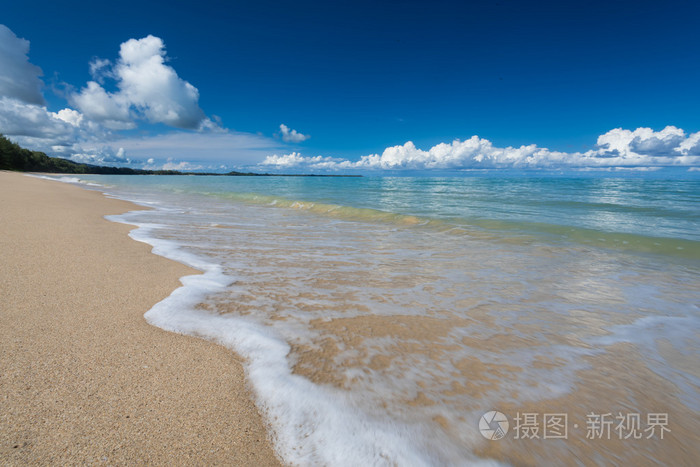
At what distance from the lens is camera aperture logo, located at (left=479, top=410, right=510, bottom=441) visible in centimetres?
Answer: 191

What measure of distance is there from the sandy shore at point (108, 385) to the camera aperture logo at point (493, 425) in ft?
4.25

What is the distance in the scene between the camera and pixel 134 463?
1460 millimetres

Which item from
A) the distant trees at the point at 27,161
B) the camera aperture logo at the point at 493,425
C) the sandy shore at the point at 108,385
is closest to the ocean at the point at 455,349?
the camera aperture logo at the point at 493,425

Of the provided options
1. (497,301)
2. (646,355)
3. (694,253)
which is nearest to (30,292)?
(497,301)

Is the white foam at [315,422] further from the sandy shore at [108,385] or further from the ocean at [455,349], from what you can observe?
the sandy shore at [108,385]

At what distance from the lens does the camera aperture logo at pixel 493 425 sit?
191 centimetres

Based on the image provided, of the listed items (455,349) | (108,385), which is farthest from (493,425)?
(108,385)

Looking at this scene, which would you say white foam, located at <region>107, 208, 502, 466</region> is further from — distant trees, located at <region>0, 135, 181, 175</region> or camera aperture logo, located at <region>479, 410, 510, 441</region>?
distant trees, located at <region>0, 135, 181, 175</region>

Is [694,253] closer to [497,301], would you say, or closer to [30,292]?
[497,301]

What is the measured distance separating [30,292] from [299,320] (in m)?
2.77

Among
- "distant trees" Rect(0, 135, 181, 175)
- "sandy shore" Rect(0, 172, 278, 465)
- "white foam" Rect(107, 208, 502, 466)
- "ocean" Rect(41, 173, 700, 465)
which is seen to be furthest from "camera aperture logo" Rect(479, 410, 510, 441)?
"distant trees" Rect(0, 135, 181, 175)

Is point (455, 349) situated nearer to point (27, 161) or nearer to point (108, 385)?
point (108, 385)

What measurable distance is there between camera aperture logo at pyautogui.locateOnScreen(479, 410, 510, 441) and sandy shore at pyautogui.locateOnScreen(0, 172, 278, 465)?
130 centimetres

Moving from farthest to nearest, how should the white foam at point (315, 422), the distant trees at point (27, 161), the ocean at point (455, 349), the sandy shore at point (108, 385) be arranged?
the distant trees at point (27, 161), the ocean at point (455, 349), the white foam at point (315, 422), the sandy shore at point (108, 385)
